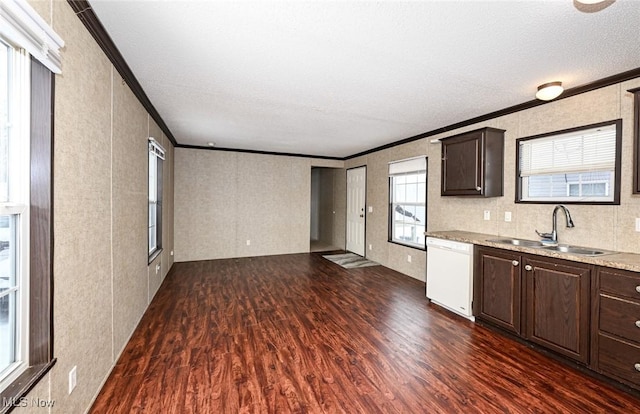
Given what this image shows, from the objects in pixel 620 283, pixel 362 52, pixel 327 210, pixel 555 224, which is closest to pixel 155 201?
pixel 362 52

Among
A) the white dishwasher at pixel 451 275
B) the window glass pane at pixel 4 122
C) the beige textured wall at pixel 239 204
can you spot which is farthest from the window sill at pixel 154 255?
the white dishwasher at pixel 451 275

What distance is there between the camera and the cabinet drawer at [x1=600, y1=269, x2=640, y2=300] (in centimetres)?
198

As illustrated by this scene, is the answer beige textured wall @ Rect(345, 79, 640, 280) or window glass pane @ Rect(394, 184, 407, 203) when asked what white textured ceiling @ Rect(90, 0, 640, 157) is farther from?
window glass pane @ Rect(394, 184, 407, 203)

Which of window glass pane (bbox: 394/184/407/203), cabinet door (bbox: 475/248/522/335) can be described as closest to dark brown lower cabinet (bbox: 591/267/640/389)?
cabinet door (bbox: 475/248/522/335)

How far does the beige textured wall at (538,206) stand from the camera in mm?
2465

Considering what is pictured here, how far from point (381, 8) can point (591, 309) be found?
264cm

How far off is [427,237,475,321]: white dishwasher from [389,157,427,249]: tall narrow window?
112cm

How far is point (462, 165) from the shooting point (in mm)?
3727

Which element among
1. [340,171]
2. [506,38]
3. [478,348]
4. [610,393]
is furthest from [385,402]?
[340,171]

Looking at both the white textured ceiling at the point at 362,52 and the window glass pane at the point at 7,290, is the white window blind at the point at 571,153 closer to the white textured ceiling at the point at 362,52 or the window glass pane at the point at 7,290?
the white textured ceiling at the point at 362,52

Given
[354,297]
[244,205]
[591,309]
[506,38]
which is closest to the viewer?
[506,38]

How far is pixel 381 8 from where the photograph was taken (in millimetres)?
1660

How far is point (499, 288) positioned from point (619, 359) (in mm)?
937

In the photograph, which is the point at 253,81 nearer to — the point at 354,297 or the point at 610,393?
the point at 354,297
